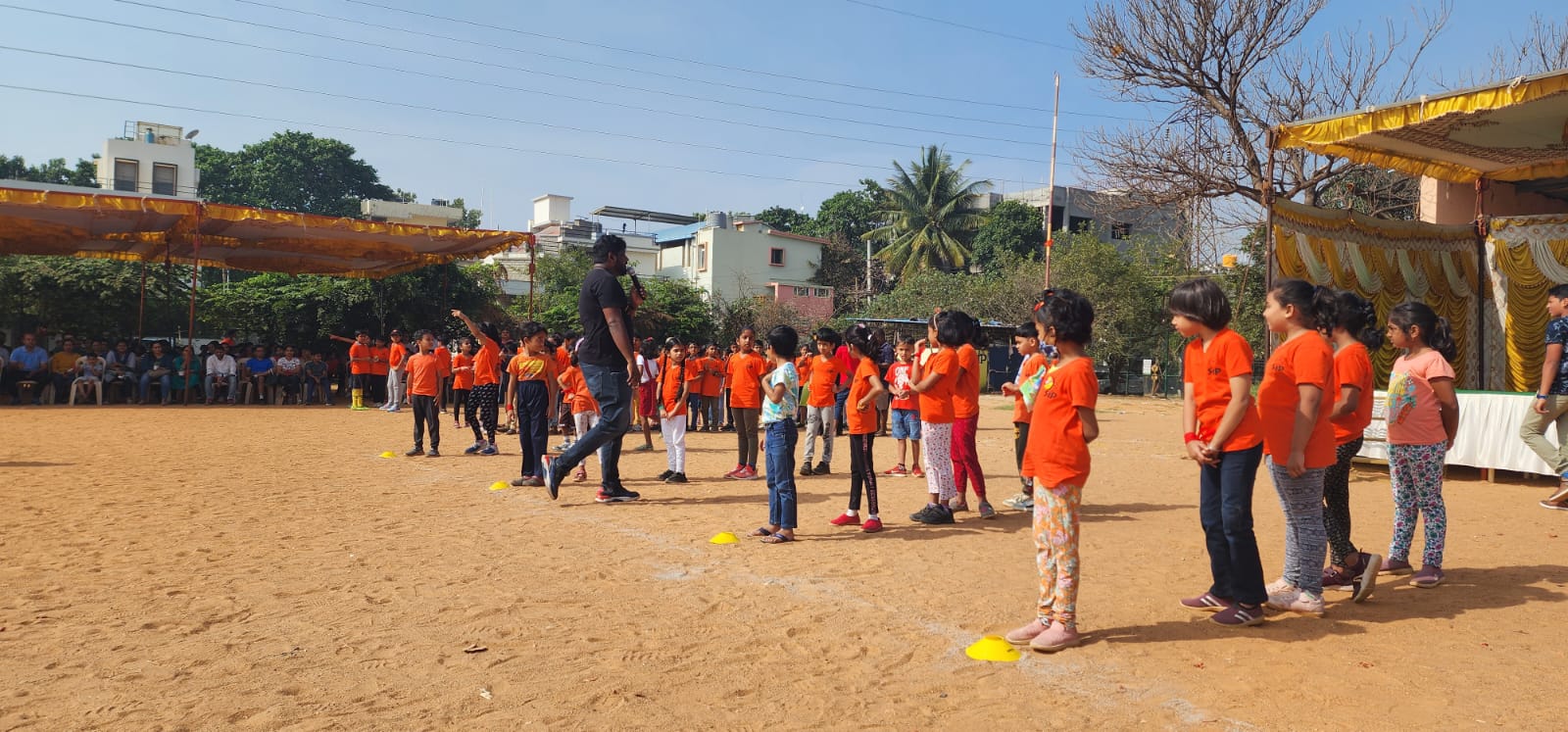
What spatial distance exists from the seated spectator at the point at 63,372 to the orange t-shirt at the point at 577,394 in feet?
46.0

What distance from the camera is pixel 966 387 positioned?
25.9 feet

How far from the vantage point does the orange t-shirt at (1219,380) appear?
178 inches

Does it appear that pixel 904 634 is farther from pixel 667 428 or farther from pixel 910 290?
pixel 910 290

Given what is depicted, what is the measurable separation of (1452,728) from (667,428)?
25.0 feet

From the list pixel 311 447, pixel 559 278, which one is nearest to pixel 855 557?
pixel 311 447

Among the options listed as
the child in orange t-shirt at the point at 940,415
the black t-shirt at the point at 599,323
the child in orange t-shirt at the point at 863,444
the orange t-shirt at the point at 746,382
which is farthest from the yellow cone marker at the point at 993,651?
the orange t-shirt at the point at 746,382

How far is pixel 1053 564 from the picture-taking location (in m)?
4.36

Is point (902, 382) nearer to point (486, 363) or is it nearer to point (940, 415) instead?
point (940, 415)

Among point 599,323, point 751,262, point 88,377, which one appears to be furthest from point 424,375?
point 751,262

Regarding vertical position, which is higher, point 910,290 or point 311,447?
point 910,290

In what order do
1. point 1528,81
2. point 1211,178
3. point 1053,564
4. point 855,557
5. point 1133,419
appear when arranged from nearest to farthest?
point 1053,564 → point 855,557 → point 1528,81 → point 1133,419 → point 1211,178

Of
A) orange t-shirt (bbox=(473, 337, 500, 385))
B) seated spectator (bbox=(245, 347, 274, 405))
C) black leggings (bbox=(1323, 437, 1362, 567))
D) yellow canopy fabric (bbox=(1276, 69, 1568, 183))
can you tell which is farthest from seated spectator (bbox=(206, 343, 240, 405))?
black leggings (bbox=(1323, 437, 1362, 567))

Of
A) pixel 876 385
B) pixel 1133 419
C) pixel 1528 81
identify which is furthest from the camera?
pixel 1133 419

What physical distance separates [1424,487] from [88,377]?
22423 mm
